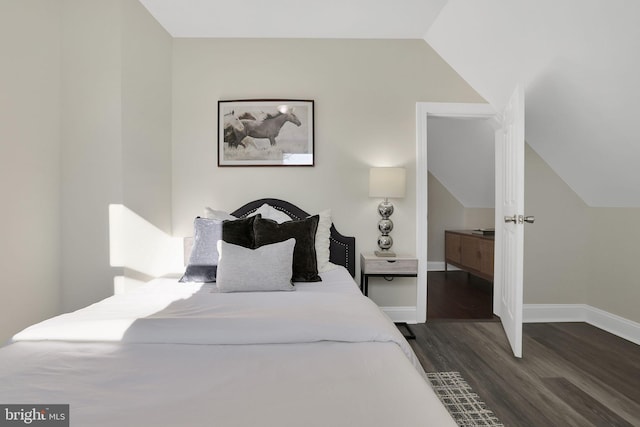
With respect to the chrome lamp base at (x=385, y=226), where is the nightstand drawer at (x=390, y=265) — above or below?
below

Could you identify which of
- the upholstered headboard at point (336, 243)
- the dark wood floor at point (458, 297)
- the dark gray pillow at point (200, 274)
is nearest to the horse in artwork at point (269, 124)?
the upholstered headboard at point (336, 243)

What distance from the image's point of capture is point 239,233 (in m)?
2.73

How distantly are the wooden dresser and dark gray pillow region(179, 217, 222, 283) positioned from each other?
3400 mm

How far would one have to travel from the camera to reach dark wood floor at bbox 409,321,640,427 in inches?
76.9

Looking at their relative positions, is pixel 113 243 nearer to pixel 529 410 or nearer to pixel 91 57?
pixel 91 57

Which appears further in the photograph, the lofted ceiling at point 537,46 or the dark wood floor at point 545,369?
the lofted ceiling at point 537,46

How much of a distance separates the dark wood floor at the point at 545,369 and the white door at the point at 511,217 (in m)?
0.21

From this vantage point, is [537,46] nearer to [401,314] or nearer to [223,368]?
Result: [401,314]

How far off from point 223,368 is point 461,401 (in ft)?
4.77

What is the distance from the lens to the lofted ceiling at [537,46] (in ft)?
7.39

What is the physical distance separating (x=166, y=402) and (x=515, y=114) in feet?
9.11

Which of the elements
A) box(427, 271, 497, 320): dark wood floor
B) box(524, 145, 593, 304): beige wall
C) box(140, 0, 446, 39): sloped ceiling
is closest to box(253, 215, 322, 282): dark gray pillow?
box(427, 271, 497, 320): dark wood floor

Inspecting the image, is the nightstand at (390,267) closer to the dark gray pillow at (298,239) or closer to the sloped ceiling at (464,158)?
the dark gray pillow at (298,239)

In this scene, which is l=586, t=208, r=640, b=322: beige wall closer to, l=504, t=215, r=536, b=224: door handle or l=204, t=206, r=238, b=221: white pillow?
l=504, t=215, r=536, b=224: door handle
